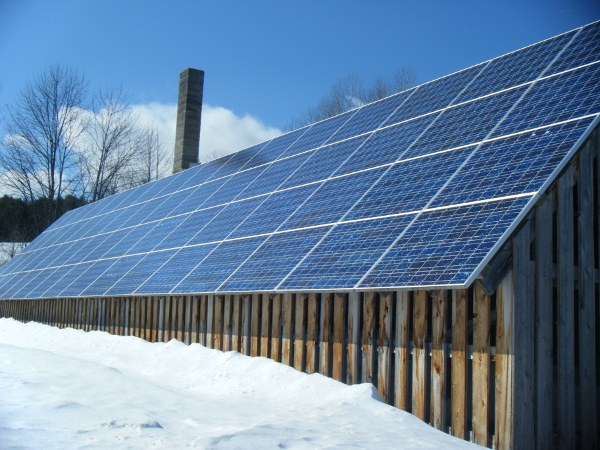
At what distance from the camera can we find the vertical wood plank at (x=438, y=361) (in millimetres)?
7945

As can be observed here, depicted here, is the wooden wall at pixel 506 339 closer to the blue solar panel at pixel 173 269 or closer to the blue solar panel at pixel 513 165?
the blue solar panel at pixel 513 165

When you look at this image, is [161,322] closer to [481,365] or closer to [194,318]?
[194,318]

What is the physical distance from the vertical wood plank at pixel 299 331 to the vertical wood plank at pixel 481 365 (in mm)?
2974

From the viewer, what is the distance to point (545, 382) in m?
7.71

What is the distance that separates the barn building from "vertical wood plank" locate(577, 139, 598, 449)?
0.8 inches

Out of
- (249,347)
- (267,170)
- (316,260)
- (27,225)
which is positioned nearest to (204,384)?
(249,347)

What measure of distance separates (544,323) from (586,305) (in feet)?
2.88

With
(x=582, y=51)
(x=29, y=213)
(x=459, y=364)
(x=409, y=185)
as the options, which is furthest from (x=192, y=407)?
(x=29, y=213)

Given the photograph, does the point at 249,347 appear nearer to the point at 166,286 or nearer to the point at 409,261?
the point at 166,286

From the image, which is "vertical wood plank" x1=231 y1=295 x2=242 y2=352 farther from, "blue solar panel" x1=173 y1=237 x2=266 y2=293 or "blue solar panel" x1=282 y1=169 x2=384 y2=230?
"blue solar panel" x1=282 y1=169 x2=384 y2=230

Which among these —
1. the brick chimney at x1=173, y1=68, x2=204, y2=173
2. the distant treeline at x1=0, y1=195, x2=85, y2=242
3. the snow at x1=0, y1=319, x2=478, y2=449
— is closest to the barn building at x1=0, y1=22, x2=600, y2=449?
the snow at x1=0, y1=319, x2=478, y2=449

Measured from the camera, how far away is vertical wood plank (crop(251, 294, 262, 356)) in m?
11.1

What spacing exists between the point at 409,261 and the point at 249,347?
3.87 meters

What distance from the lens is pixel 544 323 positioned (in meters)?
7.87
